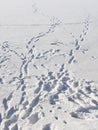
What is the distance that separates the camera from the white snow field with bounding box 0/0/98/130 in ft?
21.2

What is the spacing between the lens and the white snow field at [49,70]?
6.47 meters

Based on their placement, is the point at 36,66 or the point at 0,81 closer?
the point at 0,81

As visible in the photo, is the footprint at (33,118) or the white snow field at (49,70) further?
the white snow field at (49,70)

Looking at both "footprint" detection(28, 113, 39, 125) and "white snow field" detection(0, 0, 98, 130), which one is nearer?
"footprint" detection(28, 113, 39, 125)

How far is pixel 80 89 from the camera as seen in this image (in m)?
7.64

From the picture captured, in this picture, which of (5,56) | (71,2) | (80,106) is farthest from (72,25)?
(80,106)

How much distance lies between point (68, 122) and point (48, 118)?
0.42 metres

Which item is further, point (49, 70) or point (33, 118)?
point (49, 70)

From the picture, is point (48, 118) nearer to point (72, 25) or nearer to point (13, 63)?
point (13, 63)

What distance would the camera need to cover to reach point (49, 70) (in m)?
9.11

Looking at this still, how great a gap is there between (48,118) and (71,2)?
14804 millimetres

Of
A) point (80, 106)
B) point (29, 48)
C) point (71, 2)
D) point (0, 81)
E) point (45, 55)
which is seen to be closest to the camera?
point (80, 106)

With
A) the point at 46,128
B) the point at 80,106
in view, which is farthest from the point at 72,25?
the point at 46,128

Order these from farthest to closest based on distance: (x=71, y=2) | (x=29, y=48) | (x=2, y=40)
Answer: (x=71, y=2), (x=2, y=40), (x=29, y=48)
